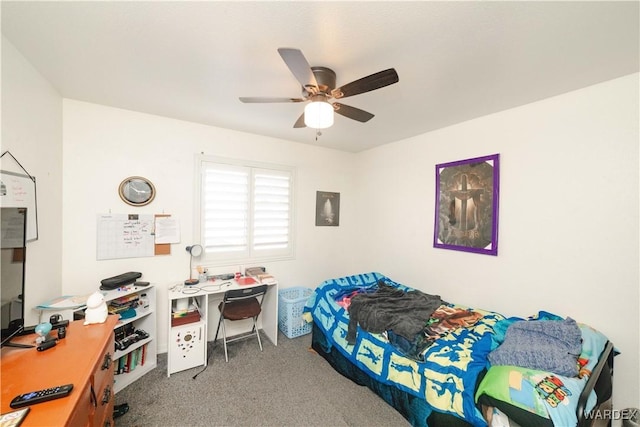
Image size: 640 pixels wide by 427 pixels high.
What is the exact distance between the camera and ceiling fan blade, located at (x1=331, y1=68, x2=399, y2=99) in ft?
4.30

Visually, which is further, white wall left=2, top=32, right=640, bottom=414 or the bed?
white wall left=2, top=32, right=640, bottom=414

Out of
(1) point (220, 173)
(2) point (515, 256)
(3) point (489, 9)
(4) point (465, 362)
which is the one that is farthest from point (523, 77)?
(1) point (220, 173)

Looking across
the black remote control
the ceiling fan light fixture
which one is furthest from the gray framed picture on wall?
the black remote control

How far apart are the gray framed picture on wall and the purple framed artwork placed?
4.98 feet

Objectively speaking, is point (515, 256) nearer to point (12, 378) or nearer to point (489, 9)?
point (489, 9)

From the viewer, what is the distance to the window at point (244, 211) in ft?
9.47

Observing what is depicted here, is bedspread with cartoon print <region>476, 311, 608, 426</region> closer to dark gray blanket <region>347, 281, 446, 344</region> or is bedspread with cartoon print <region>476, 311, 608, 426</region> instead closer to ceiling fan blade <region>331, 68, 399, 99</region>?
dark gray blanket <region>347, 281, 446, 344</region>

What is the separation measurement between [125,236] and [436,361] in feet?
9.71

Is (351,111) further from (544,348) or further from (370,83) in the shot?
(544,348)

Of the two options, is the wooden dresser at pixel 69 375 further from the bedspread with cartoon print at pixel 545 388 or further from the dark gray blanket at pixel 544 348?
the dark gray blanket at pixel 544 348

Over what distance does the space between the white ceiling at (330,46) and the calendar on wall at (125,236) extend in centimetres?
112

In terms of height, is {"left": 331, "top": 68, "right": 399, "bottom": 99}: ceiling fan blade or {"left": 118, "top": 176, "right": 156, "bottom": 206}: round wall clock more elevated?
{"left": 331, "top": 68, "right": 399, "bottom": 99}: ceiling fan blade

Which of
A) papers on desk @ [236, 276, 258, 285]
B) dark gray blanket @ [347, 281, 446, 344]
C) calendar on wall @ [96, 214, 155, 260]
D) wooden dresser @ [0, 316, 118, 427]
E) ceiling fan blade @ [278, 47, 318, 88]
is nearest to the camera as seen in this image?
wooden dresser @ [0, 316, 118, 427]

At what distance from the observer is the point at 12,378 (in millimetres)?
1020
